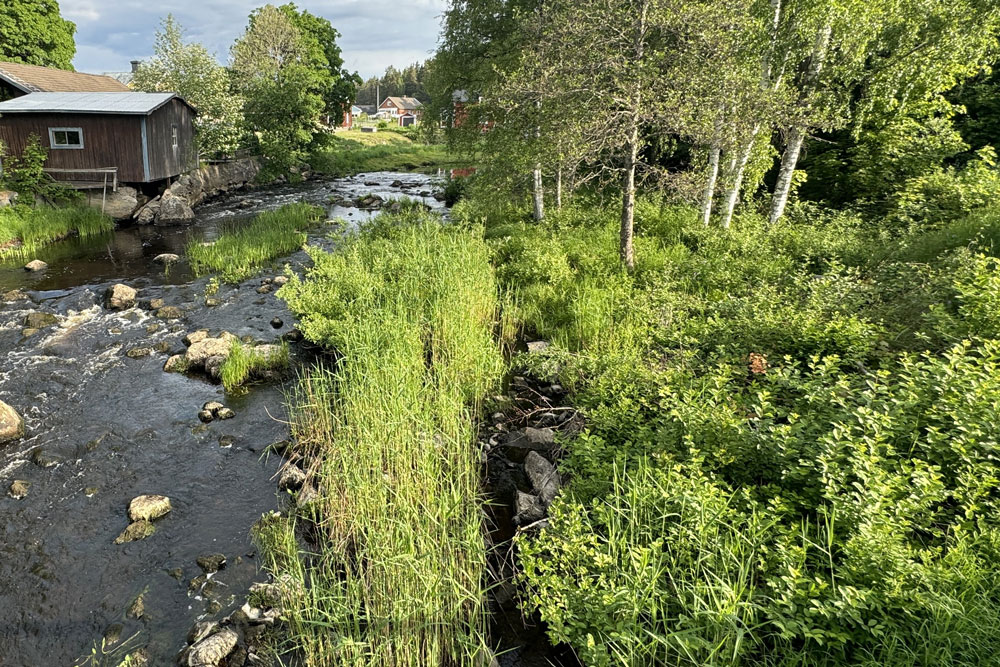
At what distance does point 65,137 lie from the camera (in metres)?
25.6

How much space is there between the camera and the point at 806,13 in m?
11.9

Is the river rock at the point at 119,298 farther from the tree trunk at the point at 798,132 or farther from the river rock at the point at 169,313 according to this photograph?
the tree trunk at the point at 798,132

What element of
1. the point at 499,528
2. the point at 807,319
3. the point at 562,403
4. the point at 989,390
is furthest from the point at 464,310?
the point at 989,390

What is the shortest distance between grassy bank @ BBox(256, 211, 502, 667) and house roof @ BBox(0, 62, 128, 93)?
3015 centimetres

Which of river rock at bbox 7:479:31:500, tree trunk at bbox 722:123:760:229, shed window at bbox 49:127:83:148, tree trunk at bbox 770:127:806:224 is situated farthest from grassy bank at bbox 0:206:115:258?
tree trunk at bbox 770:127:806:224

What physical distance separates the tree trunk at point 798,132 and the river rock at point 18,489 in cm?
1543

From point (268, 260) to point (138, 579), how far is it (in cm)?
1469

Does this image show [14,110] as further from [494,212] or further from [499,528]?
[499,528]

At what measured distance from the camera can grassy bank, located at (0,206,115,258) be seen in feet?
61.4

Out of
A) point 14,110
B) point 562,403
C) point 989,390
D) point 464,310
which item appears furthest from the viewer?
point 14,110

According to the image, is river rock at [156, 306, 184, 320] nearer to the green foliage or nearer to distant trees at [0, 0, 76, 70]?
the green foliage

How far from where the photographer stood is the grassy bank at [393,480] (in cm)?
468

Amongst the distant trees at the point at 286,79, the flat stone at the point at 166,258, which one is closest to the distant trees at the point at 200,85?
the distant trees at the point at 286,79

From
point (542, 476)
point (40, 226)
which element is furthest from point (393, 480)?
point (40, 226)
